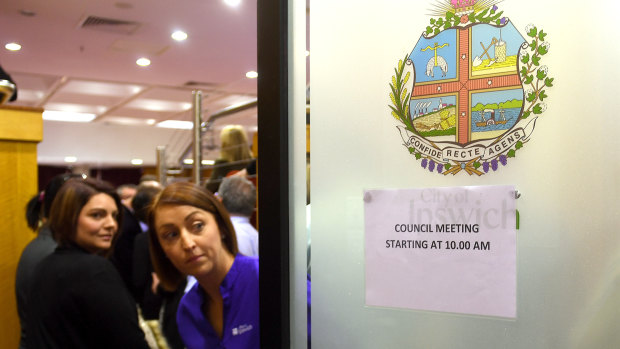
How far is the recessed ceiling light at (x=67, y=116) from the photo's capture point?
929 cm

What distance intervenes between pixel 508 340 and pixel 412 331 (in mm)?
160

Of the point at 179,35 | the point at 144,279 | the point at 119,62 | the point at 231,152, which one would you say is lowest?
the point at 144,279

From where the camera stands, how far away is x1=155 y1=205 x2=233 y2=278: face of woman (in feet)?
5.33

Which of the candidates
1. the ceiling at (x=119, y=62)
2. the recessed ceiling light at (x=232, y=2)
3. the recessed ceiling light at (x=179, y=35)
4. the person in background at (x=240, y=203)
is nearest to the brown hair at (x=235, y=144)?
the ceiling at (x=119, y=62)

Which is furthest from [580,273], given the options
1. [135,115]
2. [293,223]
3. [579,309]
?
[135,115]

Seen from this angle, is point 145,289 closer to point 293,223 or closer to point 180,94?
point 293,223

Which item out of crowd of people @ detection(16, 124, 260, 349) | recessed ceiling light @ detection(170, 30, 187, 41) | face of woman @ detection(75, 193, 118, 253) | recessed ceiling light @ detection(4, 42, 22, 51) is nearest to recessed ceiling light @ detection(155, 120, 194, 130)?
recessed ceiling light @ detection(4, 42, 22, 51)

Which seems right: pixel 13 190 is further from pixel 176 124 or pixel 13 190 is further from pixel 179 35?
pixel 176 124

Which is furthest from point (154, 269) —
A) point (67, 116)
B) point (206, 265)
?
point (67, 116)

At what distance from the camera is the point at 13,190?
2.95 metres

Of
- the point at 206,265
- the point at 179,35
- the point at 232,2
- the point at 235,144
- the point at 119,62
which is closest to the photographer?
the point at 206,265

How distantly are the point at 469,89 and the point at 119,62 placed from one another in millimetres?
6168

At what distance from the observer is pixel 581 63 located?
84cm

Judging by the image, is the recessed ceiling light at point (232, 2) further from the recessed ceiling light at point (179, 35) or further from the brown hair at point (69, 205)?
the brown hair at point (69, 205)
